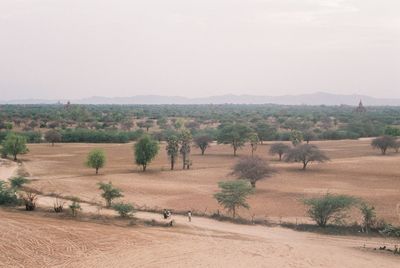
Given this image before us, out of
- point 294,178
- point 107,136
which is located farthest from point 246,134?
point 107,136

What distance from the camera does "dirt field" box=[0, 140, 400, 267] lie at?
26.7m

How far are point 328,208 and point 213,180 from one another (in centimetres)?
2289

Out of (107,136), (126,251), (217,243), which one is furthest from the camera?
(107,136)

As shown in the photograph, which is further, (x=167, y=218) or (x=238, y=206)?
(x=238, y=206)

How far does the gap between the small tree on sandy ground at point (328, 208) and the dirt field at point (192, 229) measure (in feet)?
7.33

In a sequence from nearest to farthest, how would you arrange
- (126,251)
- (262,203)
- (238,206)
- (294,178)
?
(126,251) → (238,206) → (262,203) → (294,178)

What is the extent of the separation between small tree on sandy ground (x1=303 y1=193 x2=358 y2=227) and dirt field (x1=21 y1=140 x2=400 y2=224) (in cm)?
240

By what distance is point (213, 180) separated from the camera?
55500 millimetres

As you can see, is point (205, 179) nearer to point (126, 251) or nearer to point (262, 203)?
point (262, 203)

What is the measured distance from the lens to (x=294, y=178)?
56.3 m

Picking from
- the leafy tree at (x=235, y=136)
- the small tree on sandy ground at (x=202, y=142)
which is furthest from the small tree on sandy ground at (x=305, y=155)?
the small tree on sandy ground at (x=202, y=142)

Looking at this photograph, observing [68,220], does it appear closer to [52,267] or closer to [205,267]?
[52,267]

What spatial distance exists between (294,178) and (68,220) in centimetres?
2970

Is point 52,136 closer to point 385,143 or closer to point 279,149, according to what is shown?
point 279,149
